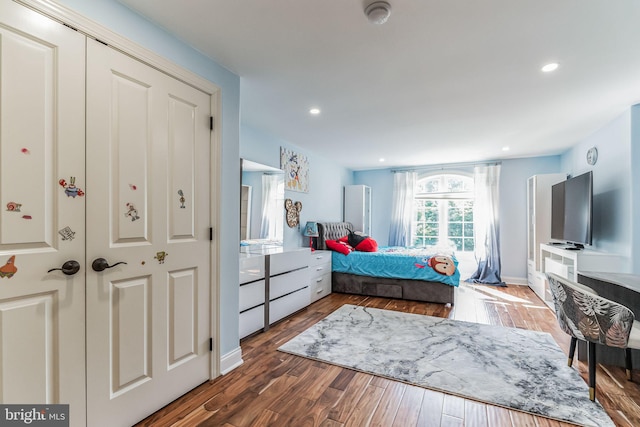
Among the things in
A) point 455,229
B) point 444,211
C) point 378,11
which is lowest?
point 455,229

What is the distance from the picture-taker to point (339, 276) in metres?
4.81

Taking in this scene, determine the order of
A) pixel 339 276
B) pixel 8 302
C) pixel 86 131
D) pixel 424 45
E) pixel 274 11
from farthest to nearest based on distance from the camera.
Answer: pixel 339 276 → pixel 424 45 → pixel 274 11 → pixel 86 131 → pixel 8 302

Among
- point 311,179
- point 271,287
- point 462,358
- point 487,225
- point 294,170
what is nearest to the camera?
point 462,358

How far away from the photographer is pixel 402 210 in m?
6.45

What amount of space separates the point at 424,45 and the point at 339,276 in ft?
11.8

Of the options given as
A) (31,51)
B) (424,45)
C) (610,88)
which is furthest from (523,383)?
(31,51)

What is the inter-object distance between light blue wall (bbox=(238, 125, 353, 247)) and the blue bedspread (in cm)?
82

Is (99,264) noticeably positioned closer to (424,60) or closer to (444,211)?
(424,60)

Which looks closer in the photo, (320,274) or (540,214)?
(320,274)

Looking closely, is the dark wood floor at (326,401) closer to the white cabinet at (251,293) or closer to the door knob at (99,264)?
the white cabinet at (251,293)

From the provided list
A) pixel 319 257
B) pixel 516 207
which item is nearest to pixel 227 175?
pixel 319 257

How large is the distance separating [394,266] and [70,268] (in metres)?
3.86

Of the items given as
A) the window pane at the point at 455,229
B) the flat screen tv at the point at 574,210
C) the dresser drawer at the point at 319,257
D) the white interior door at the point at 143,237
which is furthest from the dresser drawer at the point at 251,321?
the window pane at the point at 455,229

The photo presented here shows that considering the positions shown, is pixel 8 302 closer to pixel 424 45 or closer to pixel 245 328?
pixel 245 328
